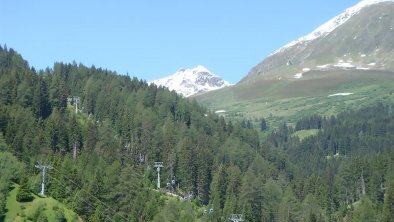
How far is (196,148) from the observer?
162750mm

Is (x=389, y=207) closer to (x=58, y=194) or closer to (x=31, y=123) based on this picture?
(x=58, y=194)

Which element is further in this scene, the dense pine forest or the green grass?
the dense pine forest

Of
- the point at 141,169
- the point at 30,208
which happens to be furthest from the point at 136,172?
the point at 30,208

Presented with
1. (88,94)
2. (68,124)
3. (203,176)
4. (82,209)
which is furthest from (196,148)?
(82,209)

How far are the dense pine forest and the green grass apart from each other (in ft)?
2.98

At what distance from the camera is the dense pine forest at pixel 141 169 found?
380 feet

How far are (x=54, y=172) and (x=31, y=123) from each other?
28325mm

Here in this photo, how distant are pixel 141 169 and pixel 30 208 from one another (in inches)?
1838

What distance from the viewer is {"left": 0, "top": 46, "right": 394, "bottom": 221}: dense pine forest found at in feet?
380

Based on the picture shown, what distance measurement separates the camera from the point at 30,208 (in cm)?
10400

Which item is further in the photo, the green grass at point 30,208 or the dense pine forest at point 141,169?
the dense pine forest at point 141,169

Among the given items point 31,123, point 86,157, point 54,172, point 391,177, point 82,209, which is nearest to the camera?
point 82,209

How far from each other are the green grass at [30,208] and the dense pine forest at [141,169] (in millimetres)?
909

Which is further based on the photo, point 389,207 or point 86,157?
point 86,157
